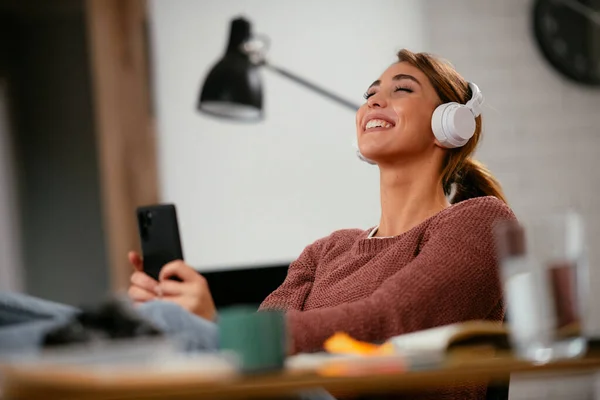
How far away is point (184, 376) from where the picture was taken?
716mm

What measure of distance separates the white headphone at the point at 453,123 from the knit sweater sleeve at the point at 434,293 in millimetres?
188

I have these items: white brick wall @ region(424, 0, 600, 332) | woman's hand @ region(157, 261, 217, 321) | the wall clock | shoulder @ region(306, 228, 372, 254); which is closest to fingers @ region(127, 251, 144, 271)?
woman's hand @ region(157, 261, 217, 321)

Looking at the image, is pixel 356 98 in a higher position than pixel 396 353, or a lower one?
higher

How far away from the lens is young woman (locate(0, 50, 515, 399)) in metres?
1.34

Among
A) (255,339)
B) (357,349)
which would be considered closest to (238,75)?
(357,349)

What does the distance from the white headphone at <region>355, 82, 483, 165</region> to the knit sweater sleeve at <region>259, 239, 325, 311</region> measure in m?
0.34

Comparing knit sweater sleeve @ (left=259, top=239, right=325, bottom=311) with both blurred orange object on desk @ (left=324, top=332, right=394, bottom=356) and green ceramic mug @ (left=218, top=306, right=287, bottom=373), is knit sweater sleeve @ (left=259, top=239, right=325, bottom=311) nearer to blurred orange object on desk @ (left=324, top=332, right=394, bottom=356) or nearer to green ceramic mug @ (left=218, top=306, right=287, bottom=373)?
blurred orange object on desk @ (left=324, top=332, right=394, bottom=356)

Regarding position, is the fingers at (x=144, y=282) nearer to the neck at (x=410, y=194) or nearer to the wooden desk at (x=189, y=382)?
the neck at (x=410, y=194)

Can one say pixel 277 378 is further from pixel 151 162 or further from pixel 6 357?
pixel 151 162

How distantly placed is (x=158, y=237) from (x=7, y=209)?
3.85 m

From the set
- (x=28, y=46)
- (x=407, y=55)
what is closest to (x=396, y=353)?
(x=407, y=55)

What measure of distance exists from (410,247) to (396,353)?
736 millimetres

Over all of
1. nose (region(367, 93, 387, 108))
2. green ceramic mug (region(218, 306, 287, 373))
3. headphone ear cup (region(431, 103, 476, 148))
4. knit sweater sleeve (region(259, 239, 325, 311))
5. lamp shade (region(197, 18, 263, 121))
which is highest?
lamp shade (region(197, 18, 263, 121))

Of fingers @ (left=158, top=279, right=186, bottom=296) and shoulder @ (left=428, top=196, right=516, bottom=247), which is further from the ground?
shoulder @ (left=428, top=196, right=516, bottom=247)
